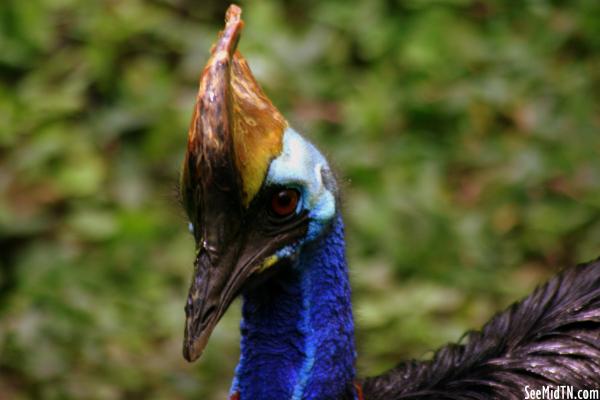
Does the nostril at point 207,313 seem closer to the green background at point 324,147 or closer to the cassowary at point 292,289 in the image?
the cassowary at point 292,289

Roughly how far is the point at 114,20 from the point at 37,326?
1.88 metres

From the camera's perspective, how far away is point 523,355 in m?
2.76

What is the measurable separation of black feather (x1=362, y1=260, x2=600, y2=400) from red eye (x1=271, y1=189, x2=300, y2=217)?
0.55 metres

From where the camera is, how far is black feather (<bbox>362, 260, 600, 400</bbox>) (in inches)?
106

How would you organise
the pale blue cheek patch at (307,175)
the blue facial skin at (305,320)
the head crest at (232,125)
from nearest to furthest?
the head crest at (232,125), the pale blue cheek patch at (307,175), the blue facial skin at (305,320)

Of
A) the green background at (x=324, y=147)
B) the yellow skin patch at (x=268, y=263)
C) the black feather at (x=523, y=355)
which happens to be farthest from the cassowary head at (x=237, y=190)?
the green background at (x=324, y=147)

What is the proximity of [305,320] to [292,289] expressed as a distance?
69 millimetres

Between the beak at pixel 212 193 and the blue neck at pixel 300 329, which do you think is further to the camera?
the blue neck at pixel 300 329

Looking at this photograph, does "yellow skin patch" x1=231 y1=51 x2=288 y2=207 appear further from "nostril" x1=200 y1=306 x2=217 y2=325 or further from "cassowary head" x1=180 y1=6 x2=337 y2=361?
"nostril" x1=200 y1=306 x2=217 y2=325

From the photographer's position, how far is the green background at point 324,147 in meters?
4.39

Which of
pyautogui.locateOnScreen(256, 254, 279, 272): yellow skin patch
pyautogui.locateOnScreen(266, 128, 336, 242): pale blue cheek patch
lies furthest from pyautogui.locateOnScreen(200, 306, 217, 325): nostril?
pyautogui.locateOnScreen(266, 128, 336, 242): pale blue cheek patch

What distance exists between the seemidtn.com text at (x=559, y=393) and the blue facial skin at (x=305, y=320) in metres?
0.40

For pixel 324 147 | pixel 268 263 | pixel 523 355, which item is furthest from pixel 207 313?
pixel 324 147

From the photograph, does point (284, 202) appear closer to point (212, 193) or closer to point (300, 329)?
point (212, 193)
